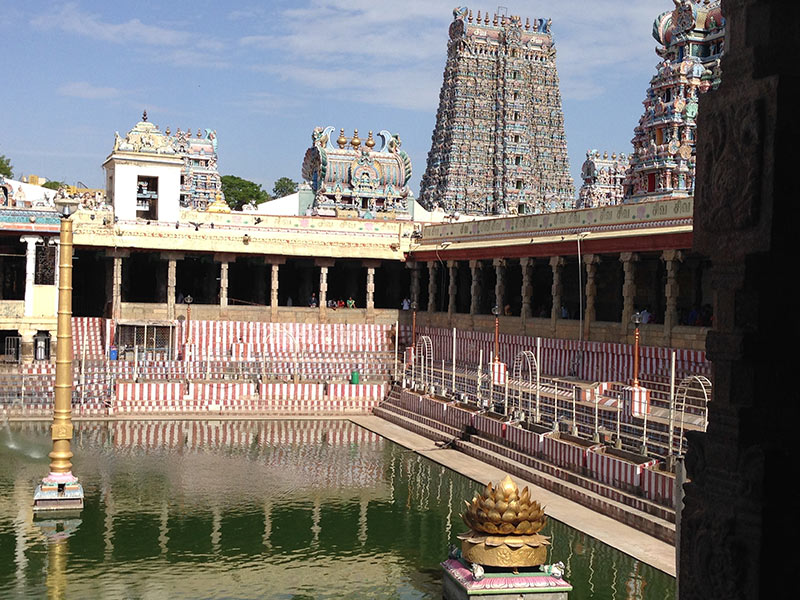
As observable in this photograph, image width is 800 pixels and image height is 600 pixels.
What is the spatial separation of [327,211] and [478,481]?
1020 inches

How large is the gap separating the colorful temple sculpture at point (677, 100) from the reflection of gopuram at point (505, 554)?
1279 inches

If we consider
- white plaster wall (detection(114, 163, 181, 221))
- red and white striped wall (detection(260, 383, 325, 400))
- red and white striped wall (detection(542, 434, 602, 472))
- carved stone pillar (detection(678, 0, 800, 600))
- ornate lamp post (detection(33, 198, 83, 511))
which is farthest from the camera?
white plaster wall (detection(114, 163, 181, 221))

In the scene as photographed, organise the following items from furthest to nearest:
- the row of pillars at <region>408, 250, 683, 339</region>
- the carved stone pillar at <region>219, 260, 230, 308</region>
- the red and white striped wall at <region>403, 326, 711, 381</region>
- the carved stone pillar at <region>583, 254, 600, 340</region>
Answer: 1. the carved stone pillar at <region>219, 260, 230, 308</region>
2. the carved stone pillar at <region>583, 254, 600, 340</region>
3. the row of pillars at <region>408, 250, 683, 339</region>
4. the red and white striped wall at <region>403, 326, 711, 381</region>

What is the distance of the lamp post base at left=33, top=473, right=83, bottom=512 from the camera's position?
18.5 m

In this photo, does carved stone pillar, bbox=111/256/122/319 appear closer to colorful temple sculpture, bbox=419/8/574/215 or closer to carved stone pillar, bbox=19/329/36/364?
carved stone pillar, bbox=19/329/36/364

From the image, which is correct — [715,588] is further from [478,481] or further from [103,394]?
[103,394]

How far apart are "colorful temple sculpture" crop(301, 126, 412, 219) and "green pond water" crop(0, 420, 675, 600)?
21.8 meters

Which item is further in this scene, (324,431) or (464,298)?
(464,298)

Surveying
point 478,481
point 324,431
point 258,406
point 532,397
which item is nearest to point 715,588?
point 478,481

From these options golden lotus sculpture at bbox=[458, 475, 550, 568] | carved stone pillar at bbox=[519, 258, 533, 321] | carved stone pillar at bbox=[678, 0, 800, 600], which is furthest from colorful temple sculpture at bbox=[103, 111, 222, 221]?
carved stone pillar at bbox=[678, 0, 800, 600]

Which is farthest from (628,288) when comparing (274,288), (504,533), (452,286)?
(504,533)

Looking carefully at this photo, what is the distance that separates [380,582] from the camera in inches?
595

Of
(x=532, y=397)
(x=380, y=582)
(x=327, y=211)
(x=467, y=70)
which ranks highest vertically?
(x=467, y=70)

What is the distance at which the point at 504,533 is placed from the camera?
13086mm
